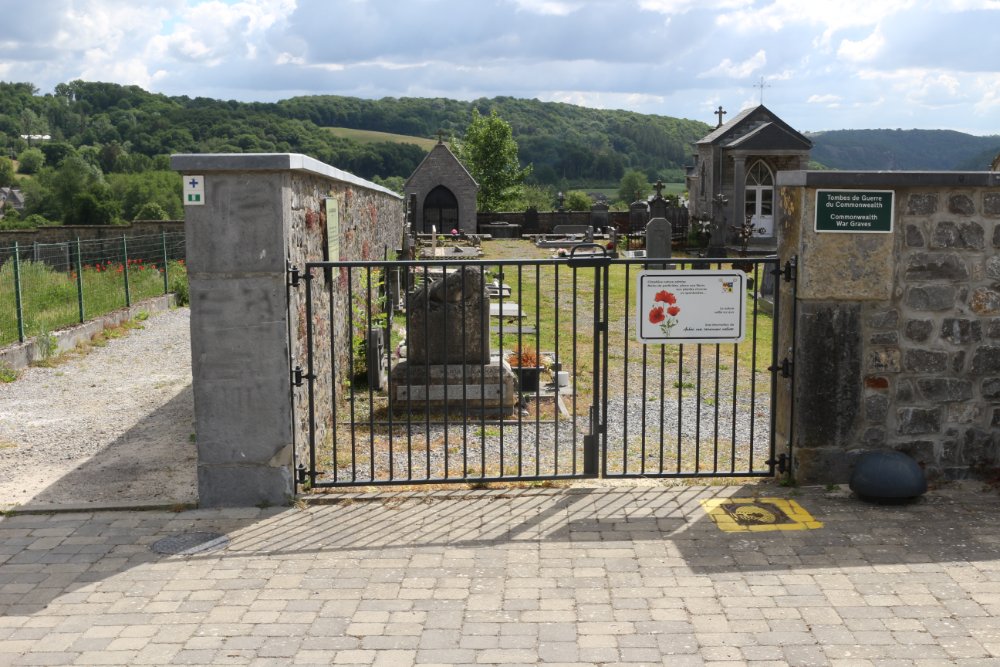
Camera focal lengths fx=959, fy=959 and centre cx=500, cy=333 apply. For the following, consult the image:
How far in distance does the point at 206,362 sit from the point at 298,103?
127588mm

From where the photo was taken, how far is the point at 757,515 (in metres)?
6.20

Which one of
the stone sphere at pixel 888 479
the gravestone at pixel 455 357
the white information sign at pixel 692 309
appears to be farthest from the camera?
the gravestone at pixel 455 357

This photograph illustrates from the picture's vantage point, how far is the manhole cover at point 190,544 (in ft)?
18.7

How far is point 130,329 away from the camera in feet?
54.2

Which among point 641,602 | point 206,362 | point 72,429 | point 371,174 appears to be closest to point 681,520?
point 641,602

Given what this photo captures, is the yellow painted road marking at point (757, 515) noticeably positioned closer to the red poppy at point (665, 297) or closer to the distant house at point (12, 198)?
the red poppy at point (665, 297)

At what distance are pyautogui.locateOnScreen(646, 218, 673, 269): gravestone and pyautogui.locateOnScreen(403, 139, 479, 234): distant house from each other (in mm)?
23852

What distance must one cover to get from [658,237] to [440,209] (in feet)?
83.4

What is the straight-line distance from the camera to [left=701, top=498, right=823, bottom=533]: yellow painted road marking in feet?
19.6

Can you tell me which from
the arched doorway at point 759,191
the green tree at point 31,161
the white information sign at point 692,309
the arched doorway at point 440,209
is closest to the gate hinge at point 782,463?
the white information sign at point 692,309

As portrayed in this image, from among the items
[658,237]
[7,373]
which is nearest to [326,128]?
[658,237]

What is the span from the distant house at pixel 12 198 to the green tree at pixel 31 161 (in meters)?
9.86

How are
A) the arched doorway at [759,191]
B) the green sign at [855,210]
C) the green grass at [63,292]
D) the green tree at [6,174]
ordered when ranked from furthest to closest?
the green tree at [6,174] < the arched doorway at [759,191] < the green grass at [63,292] < the green sign at [855,210]

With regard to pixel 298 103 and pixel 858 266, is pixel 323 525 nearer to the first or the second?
pixel 858 266
